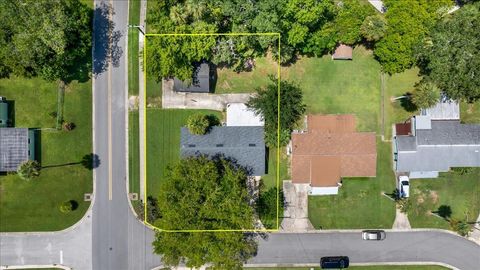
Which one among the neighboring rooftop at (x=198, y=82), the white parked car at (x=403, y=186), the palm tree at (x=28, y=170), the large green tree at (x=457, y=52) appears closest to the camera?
the large green tree at (x=457, y=52)

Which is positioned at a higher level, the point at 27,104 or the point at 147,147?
the point at 27,104

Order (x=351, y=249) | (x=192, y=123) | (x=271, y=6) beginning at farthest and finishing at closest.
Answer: (x=351, y=249) → (x=192, y=123) → (x=271, y=6)

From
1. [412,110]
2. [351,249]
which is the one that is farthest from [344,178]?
[412,110]

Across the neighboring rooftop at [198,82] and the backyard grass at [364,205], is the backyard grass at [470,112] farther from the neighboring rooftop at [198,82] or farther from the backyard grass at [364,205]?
the neighboring rooftop at [198,82]

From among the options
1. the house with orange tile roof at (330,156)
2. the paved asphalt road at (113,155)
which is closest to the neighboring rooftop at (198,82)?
the paved asphalt road at (113,155)

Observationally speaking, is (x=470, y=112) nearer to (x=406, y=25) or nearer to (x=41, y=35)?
(x=406, y=25)

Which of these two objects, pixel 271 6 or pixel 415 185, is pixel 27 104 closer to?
pixel 271 6

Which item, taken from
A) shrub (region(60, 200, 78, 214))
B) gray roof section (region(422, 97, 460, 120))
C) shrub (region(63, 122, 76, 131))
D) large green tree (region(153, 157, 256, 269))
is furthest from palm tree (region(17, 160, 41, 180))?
gray roof section (region(422, 97, 460, 120))
